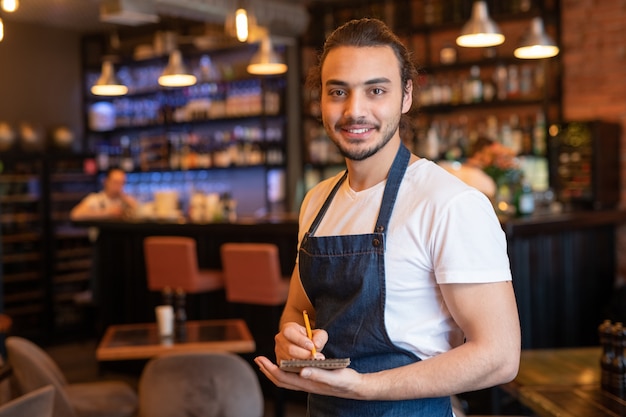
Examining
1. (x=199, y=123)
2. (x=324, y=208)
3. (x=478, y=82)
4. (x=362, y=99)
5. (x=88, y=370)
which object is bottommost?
(x=88, y=370)

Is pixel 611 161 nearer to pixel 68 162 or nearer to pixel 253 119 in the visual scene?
pixel 253 119

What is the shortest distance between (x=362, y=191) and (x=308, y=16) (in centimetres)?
735

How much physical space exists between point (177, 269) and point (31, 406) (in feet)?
12.1

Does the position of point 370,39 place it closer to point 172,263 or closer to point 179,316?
point 179,316

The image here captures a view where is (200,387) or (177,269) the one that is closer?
(200,387)

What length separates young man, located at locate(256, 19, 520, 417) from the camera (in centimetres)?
161

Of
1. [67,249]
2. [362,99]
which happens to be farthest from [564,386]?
[67,249]

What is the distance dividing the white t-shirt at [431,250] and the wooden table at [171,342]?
8.62 feet

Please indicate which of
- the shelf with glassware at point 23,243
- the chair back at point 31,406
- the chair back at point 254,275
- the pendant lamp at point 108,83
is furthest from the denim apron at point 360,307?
the shelf with glassware at point 23,243

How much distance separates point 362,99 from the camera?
173cm

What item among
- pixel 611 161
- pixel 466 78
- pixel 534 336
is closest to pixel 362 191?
pixel 534 336

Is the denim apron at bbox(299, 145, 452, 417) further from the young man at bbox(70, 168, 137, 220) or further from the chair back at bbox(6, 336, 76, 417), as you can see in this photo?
the young man at bbox(70, 168, 137, 220)

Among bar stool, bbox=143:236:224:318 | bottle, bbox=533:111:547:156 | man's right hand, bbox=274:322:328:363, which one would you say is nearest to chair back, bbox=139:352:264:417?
man's right hand, bbox=274:322:328:363

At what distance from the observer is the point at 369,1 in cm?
867
